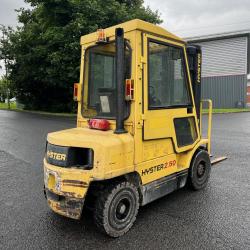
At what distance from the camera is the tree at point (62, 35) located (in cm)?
2094

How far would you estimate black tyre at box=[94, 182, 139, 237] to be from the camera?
11.9 ft

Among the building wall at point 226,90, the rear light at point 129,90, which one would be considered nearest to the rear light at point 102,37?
the rear light at point 129,90

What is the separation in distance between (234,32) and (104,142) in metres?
31.2

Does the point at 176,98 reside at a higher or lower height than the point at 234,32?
lower

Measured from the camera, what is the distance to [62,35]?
20.9m

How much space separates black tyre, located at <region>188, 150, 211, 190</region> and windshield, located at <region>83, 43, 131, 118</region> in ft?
6.15

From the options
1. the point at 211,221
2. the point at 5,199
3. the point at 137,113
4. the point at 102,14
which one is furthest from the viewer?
the point at 102,14

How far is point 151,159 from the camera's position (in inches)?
166

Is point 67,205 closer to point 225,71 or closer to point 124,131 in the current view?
point 124,131

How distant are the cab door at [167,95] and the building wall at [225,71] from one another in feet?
92.4

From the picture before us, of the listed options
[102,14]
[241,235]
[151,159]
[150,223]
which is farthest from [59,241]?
[102,14]

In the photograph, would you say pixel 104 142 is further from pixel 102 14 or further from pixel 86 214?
pixel 102 14

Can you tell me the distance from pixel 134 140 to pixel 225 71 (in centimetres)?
3047

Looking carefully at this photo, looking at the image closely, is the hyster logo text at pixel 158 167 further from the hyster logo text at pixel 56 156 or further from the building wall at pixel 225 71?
the building wall at pixel 225 71
